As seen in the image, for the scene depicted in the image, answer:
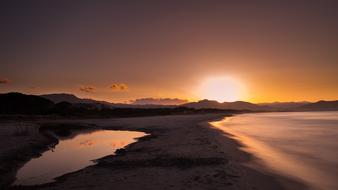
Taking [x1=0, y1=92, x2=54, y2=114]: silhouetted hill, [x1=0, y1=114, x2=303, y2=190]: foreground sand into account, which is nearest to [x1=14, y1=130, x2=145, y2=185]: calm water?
[x1=0, y1=114, x2=303, y2=190]: foreground sand

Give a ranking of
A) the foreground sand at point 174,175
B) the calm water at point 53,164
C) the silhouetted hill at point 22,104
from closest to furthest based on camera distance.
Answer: the foreground sand at point 174,175 < the calm water at point 53,164 < the silhouetted hill at point 22,104

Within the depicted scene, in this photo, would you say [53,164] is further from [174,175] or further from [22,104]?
[22,104]

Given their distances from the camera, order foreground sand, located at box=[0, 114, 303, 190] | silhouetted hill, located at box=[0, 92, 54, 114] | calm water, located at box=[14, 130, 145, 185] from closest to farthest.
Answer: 1. foreground sand, located at box=[0, 114, 303, 190]
2. calm water, located at box=[14, 130, 145, 185]
3. silhouetted hill, located at box=[0, 92, 54, 114]

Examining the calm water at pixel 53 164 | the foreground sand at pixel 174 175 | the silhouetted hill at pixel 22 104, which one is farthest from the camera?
the silhouetted hill at pixel 22 104

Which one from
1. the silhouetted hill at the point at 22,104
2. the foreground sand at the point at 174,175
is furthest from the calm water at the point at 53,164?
the silhouetted hill at the point at 22,104

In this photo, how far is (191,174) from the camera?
12531 millimetres

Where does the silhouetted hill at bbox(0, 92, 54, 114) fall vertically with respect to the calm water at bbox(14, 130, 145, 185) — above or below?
above

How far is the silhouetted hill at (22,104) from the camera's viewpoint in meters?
88.1

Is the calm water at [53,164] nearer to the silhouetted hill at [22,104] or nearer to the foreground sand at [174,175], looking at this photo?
the foreground sand at [174,175]

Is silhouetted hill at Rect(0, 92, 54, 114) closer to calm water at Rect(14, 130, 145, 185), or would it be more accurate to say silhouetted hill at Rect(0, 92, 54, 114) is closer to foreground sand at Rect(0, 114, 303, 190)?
calm water at Rect(14, 130, 145, 185)

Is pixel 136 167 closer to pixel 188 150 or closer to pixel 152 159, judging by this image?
pixel 152 159

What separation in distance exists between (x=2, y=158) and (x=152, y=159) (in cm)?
789

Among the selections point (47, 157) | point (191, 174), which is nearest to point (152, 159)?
point (191, 174)

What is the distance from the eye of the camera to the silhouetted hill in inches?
3469
